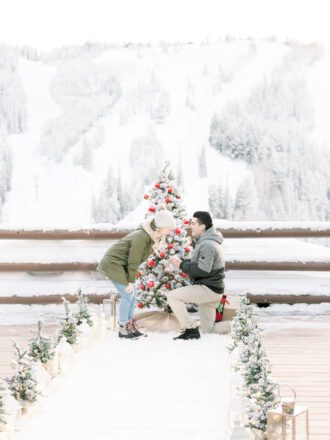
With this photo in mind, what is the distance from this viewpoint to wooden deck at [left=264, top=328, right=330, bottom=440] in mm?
5042

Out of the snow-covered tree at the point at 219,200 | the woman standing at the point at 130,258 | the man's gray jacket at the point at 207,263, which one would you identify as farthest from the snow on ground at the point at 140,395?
the snow-covered tree at the point at 219,200

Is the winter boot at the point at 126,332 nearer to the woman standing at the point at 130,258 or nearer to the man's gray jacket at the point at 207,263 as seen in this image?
the woman standing at the point at 130,258

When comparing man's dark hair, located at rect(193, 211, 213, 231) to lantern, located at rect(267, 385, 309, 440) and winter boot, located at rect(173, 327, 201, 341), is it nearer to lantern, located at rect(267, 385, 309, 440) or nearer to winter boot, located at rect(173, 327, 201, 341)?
winter boot, located at rect(173, 327, 201, 341)

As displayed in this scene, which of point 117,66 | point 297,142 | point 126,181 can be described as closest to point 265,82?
point 297,142

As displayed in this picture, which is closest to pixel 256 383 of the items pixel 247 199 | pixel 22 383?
pixel 22 383

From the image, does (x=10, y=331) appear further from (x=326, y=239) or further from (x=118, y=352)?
(x=326, y=239)

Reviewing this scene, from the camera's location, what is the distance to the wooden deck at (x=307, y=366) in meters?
5.04

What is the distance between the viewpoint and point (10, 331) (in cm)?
841

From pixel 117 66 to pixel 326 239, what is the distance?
3176cm

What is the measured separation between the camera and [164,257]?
331 inches

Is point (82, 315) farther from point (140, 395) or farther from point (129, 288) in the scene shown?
point (140, 395)

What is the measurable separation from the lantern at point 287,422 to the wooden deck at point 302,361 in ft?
3.26

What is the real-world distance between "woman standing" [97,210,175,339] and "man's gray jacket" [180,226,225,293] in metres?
0.39

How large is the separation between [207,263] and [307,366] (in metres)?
1.66
